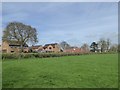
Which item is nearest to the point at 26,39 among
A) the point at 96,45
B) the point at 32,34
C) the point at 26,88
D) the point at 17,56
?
the point at 32,34

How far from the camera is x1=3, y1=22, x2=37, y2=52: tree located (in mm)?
85125

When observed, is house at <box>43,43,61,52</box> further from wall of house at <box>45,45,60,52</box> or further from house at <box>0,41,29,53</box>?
house at <box>0,41,29,53</box>

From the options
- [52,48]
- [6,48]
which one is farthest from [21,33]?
[52,48]

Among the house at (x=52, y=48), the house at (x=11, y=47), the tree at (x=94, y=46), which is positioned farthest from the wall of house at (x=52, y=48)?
the tree at (x=94, y=46)

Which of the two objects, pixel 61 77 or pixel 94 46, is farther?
pixel 94 46

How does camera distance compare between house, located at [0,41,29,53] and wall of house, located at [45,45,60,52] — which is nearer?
house, located at [0,41,29,53]

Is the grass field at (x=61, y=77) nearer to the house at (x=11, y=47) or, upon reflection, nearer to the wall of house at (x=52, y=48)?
the house at (x=11, y=47)

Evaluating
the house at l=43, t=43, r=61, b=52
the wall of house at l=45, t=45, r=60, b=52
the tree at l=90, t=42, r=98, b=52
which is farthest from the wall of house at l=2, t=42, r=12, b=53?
the tree at l=90, t=42, r=98, b=52

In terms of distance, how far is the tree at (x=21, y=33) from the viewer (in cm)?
8512

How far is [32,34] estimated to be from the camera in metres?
87.3

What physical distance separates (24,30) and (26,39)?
359 centimetres

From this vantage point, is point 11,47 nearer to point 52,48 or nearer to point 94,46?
point 52,48

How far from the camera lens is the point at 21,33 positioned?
8712 cm

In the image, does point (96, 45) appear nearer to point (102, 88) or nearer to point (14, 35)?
point (14, 35)
